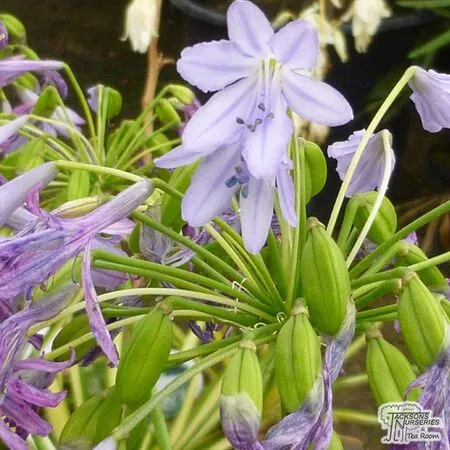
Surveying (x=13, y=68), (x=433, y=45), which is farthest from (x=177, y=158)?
(x=433, y=45)

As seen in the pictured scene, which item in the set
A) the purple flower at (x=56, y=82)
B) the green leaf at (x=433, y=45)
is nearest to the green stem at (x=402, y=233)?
the purple flower at (x=56, y=82)

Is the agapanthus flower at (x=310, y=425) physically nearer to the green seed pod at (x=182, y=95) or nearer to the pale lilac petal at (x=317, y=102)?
the pale lilac petal at (x=317, y=102)

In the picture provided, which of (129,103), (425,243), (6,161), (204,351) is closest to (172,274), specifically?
(204,351)

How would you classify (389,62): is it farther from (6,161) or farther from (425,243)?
(6,161)

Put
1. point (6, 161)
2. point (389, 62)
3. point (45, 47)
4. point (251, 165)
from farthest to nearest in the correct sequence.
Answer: point (45, 47) < point (389, 62) < point (6, 161) < point (251, 165)

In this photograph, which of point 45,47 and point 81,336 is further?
point 45,47

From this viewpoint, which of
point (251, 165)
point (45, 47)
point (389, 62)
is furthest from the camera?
point (45, 47)
